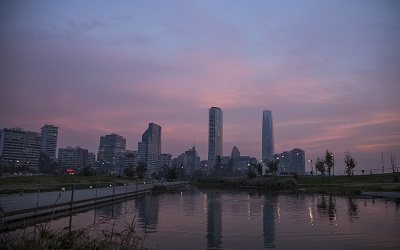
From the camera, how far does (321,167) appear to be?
260ft

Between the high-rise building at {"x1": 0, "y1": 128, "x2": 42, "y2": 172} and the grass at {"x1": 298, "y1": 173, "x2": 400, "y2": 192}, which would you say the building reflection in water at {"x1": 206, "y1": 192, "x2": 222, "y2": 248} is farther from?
the high-rise building at {"x1": 0, "y1": 128, "x2": 42, "y2": 172}

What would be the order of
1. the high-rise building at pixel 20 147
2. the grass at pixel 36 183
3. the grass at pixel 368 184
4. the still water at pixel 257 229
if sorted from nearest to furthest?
the still water at pixel 257 229, the grass at pixel 36 183, the grass at pixel 368 184, the high-rise building at pixel 20 147

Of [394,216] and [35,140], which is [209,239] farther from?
[35,140]

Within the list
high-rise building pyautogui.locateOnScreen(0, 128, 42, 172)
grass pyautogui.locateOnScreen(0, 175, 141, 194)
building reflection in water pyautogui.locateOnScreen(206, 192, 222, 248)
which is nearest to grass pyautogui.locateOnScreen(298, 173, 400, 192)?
building reflection in water pyautogui.locateOnScreen(206, 192, 222, 248)

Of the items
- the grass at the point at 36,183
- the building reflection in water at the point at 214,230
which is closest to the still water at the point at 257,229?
the building reflection in water at the point at 214,230

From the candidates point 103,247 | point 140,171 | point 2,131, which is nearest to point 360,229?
point 103,247

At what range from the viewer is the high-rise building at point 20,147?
174375 millimetres

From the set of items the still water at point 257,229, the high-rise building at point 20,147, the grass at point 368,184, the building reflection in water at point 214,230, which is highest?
the high-rise building at point 20,147

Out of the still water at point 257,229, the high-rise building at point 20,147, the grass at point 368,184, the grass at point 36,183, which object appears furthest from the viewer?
the high-rise building at point 20,147

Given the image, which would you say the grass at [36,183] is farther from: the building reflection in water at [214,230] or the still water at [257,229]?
the building reflection in water at [214,230]

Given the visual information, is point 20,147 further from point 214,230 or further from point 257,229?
point 257,229

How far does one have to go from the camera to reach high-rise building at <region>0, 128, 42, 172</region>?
174375 mm

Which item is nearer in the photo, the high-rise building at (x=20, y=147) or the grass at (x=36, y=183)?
the grass at (x=36, y=183)

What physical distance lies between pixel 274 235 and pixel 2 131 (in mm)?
204298
